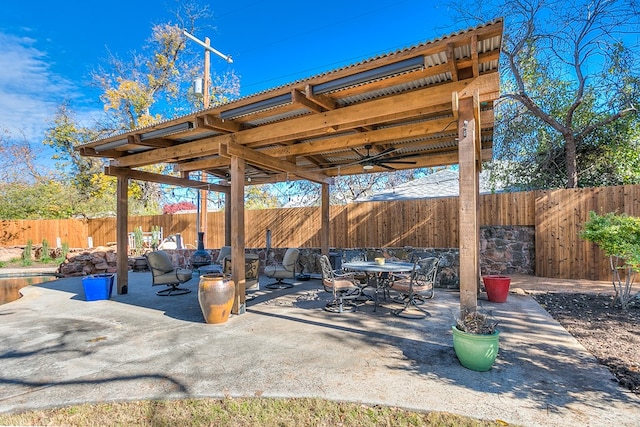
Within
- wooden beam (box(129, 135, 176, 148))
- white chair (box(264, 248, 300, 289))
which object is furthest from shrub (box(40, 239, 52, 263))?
white chair (box(264, 248, 300, 289))

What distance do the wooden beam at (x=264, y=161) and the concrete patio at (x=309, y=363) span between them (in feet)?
8.14

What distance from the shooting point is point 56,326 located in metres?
4.50

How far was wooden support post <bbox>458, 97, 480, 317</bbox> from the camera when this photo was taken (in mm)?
3342

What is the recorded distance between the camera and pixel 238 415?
7.45 ft

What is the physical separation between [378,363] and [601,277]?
284 inches

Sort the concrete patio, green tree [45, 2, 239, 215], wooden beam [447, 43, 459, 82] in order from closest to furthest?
the concrete patio < wooden beam [447, 43, 459, 82] < green tree [45, 2, 239, 215]

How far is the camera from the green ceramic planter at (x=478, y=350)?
286cm

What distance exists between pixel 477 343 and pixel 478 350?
0.06m

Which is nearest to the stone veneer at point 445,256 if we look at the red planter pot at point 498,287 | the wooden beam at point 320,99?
the red planter pot at point 498,287

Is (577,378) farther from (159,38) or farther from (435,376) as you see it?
(159,38)

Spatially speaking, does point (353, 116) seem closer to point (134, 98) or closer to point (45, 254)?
point (45, 254)

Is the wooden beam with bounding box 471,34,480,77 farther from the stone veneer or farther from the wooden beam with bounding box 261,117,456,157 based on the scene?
the stone veneer

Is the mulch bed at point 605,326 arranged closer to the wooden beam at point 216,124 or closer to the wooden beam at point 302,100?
the wooden beam at point 302,100

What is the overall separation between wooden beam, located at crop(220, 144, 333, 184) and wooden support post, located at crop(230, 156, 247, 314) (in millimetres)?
129
